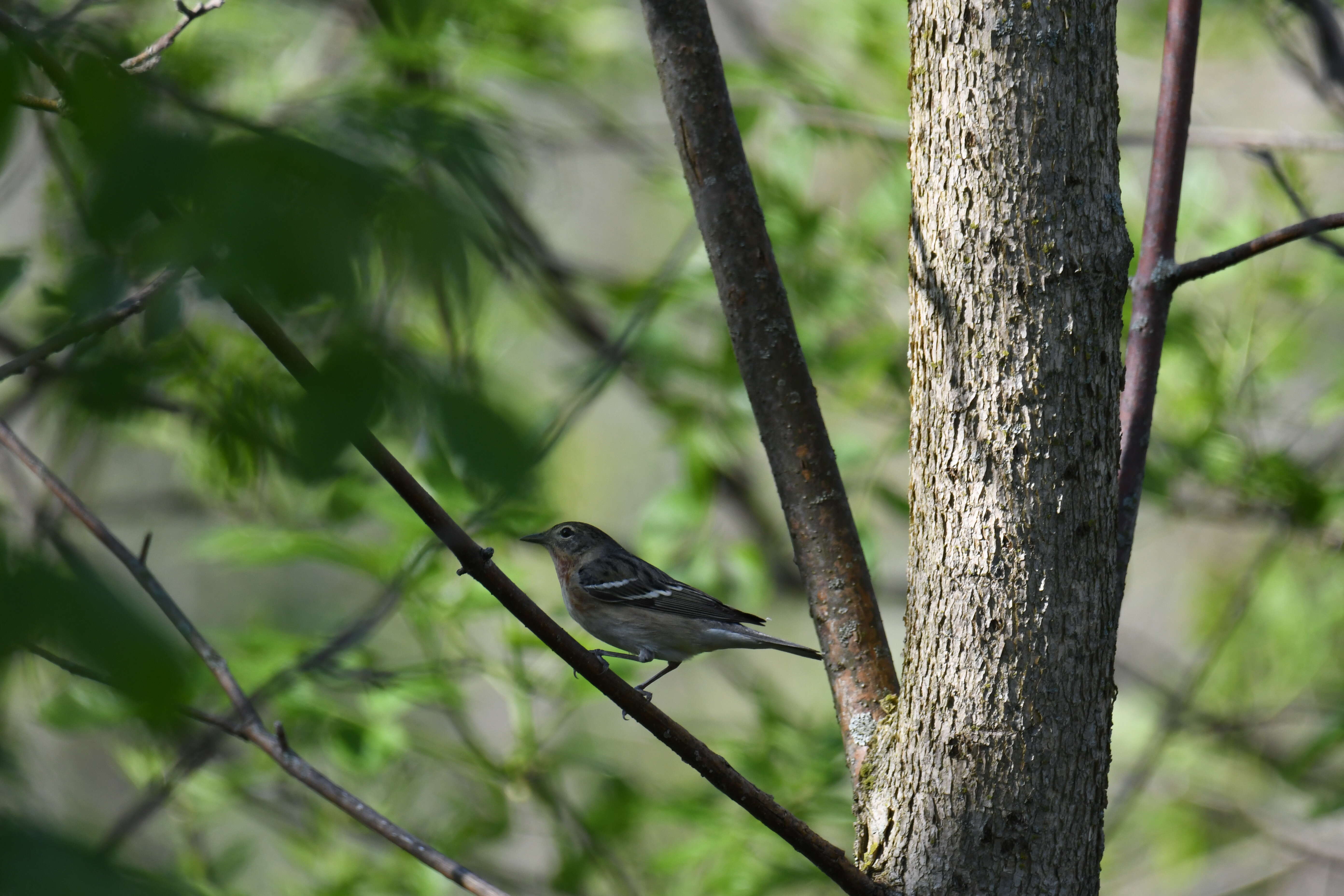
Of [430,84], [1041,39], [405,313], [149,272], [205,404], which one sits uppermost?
[430,84]

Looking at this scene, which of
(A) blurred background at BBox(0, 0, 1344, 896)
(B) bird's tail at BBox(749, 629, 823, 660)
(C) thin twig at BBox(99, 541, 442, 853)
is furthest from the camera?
(B) bird's tail at BBox(749, 629, 823, 660)

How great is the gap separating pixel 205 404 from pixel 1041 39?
1.67 metres

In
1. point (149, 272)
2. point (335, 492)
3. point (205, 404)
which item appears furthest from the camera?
point (335, 492)

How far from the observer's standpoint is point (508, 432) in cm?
117

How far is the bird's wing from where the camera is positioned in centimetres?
407

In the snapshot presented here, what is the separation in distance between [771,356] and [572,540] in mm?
2289

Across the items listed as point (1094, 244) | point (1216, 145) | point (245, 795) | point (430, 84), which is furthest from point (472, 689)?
point (1094, 244)

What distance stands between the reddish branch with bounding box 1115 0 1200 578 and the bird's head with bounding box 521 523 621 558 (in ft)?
8.31

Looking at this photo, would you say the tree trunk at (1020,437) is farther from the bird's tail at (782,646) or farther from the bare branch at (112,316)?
the bare branch at (112,316)

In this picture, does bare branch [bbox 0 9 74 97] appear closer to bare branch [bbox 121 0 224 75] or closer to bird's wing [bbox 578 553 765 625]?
bare branch [bbox 121 0 224 75]

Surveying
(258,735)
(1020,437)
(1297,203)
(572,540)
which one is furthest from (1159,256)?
(572,540)

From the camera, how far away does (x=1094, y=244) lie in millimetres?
1914

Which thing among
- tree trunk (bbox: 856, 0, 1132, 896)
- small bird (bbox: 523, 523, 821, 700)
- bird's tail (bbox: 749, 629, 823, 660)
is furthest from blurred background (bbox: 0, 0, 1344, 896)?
bird's tail (bbox: 749, 629, 823, 660)

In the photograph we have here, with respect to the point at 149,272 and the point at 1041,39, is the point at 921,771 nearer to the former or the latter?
the point at 1041,39
